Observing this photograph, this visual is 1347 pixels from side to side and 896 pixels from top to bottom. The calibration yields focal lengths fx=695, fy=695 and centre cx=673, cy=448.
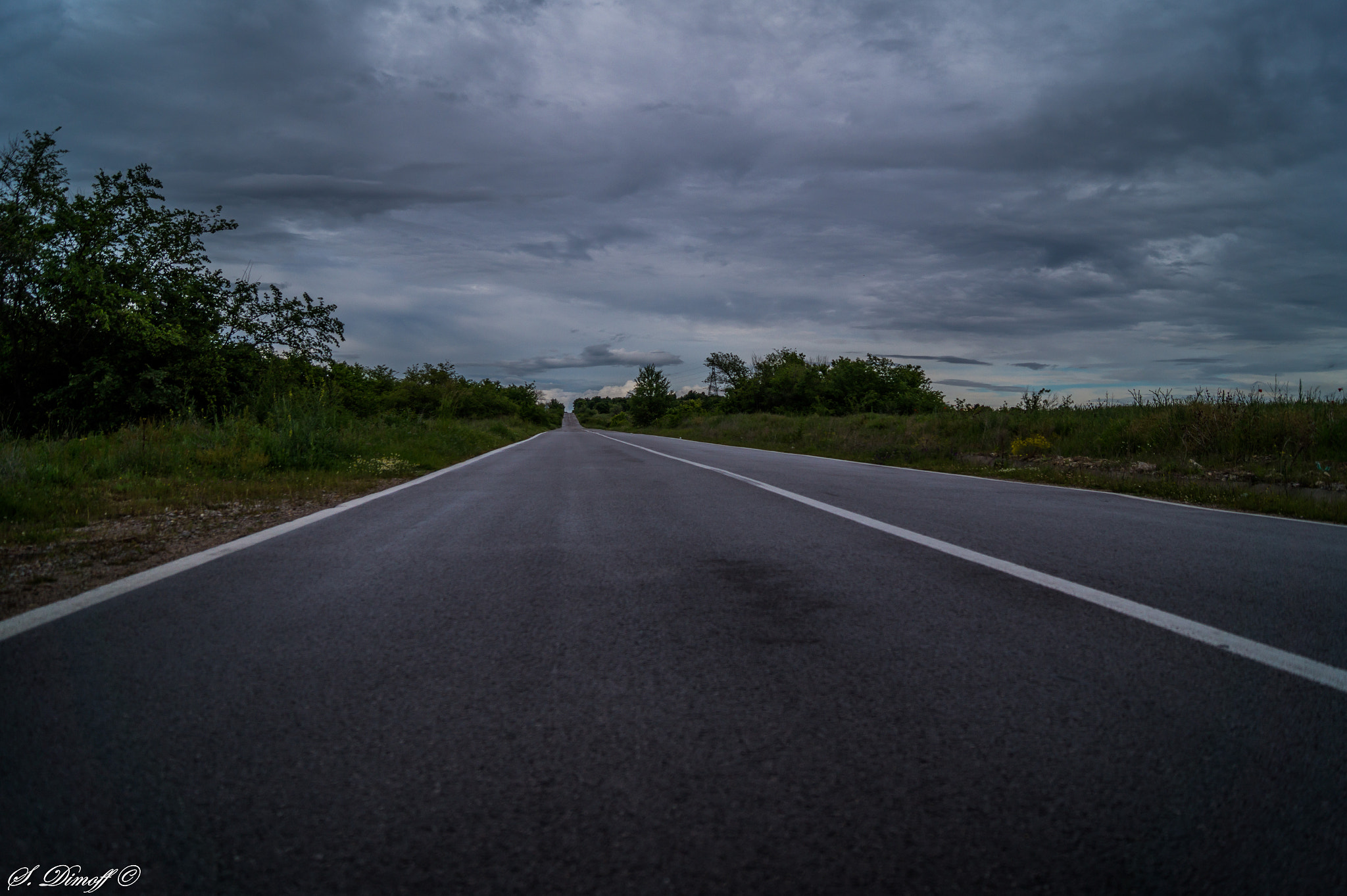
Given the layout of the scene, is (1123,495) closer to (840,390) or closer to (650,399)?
(840,390)

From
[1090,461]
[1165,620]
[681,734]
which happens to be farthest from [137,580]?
[1090,461]

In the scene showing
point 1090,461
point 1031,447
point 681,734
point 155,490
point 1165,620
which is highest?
point 1031,447

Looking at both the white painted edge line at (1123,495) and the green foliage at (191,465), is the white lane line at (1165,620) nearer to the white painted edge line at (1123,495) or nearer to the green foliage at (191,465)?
the white painted edge line at (1123,495)

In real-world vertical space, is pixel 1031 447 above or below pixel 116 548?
above

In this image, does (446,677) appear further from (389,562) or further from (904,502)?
(904,502)

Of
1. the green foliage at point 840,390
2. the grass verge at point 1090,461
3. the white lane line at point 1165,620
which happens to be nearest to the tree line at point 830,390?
the green foliage at point 840,390

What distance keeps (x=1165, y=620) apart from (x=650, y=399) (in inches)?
3924

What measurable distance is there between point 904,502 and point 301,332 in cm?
2356

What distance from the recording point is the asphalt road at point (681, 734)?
1455 millimetres

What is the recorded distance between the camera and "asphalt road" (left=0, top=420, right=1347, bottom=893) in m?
1.46

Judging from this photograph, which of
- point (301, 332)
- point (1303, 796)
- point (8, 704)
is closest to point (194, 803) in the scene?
point (8, 704)

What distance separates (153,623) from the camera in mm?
3047

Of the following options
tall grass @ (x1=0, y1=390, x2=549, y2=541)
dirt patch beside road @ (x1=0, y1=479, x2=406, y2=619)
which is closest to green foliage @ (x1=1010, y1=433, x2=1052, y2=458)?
tall grass @ (x1=0, y1=390, x2=549, y2=541)

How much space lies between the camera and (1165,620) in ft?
9.83
